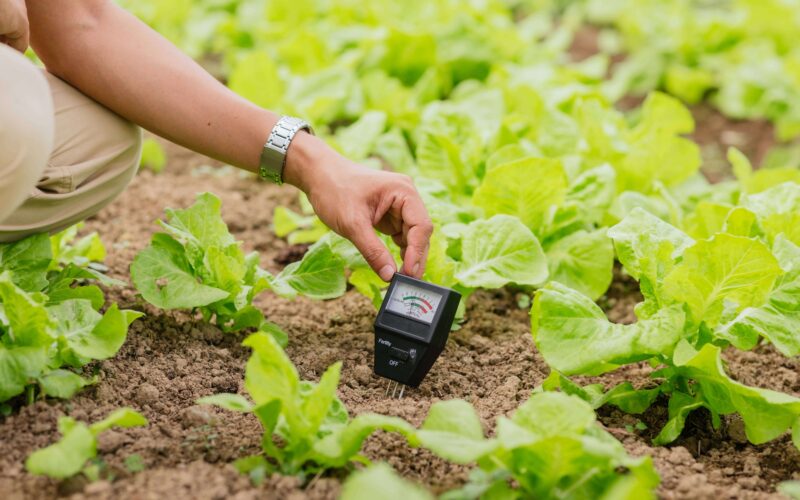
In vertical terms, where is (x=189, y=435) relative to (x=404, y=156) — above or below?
below

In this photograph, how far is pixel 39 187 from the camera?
183 cm

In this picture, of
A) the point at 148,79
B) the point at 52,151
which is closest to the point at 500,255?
the point at 148,79

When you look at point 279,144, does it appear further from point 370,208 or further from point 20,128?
point 20,128

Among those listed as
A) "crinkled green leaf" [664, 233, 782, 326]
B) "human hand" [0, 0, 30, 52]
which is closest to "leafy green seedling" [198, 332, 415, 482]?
"crinkled green leaf" [664, 233, 782, 326]

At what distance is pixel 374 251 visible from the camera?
177cm

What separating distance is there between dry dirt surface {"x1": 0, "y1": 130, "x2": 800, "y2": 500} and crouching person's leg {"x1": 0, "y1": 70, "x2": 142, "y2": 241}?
22 cm

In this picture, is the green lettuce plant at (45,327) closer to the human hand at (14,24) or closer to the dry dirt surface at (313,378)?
the dry dirt surface at (313,378)

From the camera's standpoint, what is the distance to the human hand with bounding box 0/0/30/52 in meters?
1.70

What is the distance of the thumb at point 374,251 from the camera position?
1.77 metres

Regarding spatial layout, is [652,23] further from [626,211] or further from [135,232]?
[135,232]

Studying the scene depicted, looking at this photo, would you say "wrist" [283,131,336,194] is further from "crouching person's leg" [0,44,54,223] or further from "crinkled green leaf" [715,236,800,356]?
"crinkled green leaf" [715,236,800,356]

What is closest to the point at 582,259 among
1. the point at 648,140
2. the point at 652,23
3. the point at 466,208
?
the point at 466,208

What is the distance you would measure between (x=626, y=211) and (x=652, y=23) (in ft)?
8.58

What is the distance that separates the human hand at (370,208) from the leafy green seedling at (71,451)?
547 mm
